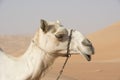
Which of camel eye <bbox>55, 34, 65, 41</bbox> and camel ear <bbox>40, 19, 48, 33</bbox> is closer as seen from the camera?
camel ear <bbox>40, 19, 48, 33</bbox>

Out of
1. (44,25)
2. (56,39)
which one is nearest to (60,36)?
(56,39)

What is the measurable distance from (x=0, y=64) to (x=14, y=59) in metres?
0.18

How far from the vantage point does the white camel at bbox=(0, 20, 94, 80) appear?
15.5 feet

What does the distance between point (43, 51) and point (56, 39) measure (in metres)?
0.21

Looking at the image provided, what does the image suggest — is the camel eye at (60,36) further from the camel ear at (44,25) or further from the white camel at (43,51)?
the camel ear at (44,25)

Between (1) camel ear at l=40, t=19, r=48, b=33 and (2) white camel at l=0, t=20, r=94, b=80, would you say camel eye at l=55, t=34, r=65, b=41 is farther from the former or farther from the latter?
(1) camel ear at l=40, t=19, r=48, b=33

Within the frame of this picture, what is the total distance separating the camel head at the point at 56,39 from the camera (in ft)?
15.5

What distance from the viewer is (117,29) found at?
5866cm

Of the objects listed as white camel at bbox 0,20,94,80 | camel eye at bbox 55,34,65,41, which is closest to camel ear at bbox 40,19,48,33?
white camel at bbox 0,20,94,80

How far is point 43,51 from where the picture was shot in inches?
188

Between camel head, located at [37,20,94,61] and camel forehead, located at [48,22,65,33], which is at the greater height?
camel forehead, located at [48,22,65,33]

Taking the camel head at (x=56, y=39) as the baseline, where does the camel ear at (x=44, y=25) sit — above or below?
above

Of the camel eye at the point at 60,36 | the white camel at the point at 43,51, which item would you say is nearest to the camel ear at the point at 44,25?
the white camel at the point at 43,51

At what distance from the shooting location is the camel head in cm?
473
